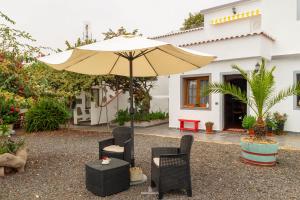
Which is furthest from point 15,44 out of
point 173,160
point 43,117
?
point 43,117

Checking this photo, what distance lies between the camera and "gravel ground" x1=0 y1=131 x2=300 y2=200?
187 inches

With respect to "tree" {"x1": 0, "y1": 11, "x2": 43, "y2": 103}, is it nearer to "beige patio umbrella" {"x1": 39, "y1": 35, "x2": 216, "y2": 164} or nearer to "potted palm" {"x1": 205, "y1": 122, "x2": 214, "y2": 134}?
"beige patio umbrella" {"x1": 39, "y1": 35, "x2": 216, "y2": 164}

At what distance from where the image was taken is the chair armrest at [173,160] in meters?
4.51

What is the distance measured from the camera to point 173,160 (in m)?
4.59

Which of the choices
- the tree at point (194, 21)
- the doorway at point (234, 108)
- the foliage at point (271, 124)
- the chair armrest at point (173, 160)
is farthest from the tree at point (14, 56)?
the tree at point (194, 21)

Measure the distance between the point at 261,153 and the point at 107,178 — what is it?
4.12 meters

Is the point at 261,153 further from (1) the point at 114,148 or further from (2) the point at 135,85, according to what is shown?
(2) the point at 135,85

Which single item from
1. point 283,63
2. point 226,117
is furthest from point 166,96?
point 283,63

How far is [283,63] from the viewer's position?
1135 centimetres

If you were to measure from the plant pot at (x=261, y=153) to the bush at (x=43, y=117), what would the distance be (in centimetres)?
923

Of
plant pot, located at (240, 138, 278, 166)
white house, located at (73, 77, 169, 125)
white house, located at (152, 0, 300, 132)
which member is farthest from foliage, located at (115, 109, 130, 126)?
plant pot, located at (240, 138, 278, 166)

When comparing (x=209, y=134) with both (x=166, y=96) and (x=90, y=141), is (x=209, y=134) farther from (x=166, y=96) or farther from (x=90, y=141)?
(x=166, y=96)

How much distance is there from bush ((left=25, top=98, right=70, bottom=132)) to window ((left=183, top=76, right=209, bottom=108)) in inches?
245

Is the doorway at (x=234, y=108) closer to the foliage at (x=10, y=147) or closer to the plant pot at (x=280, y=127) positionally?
the plant pot at (x=280, y=127)
